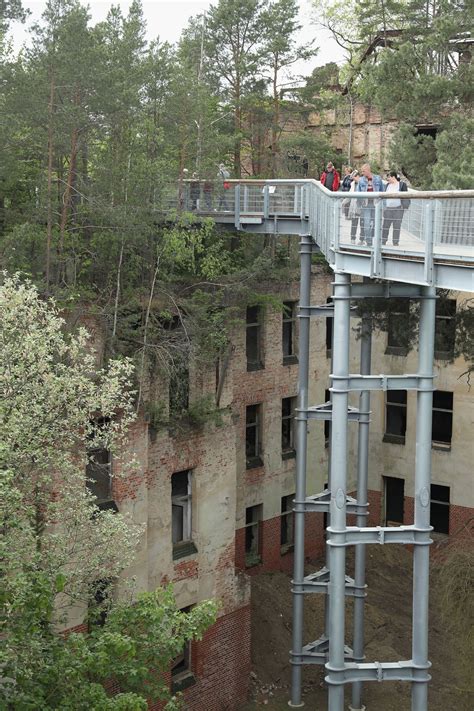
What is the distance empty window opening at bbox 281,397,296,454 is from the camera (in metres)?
30.7

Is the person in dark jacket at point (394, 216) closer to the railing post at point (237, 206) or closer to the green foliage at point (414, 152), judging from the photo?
the railing post at point (237, 206)

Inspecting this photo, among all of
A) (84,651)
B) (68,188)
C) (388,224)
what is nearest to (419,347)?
(388,224)

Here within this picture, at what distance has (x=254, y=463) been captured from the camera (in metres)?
29.4

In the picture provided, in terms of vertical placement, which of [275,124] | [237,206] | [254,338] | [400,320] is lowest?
[254,338]

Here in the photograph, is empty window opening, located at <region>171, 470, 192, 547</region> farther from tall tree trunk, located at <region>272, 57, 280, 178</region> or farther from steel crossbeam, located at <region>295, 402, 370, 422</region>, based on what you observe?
tall tree trunk, located at <region>272, 57, 280, 178</region>

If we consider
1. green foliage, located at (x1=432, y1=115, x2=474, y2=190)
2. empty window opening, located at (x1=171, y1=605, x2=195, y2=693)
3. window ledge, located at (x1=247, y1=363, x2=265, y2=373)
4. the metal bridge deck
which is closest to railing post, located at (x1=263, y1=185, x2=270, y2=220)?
the metal bridge deck

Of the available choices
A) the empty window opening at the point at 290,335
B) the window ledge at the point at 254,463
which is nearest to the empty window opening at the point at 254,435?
the window ledge at the point at 254,463

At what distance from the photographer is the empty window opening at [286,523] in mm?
30859

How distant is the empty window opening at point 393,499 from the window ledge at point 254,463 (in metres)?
6.68

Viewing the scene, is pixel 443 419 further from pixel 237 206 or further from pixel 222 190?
pixel 222 190

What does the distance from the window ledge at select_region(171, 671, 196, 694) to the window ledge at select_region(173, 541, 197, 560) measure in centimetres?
290

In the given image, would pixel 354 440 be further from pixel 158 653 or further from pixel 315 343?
pixel 158 653

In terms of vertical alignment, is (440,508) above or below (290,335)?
below

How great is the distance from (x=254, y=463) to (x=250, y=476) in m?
0.46
